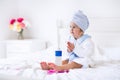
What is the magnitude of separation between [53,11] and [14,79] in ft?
8.28

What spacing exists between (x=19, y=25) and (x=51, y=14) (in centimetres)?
49

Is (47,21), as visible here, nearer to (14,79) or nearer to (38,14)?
(38,14)

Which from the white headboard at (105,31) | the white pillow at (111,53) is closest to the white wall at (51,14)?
the white headboard at (105,31)

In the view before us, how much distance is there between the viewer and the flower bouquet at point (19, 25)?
11.4 ft

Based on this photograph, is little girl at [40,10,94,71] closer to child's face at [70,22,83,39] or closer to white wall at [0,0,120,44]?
child's face at [70,22,83,39]

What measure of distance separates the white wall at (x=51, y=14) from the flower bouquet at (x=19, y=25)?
159 millimetres

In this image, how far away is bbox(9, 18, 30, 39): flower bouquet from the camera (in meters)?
3.48

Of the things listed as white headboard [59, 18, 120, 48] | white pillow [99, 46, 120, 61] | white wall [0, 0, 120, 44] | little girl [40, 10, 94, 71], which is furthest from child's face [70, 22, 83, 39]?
white wall [0, 0, 120, 44]

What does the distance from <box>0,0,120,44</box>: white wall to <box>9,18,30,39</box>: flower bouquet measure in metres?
0.16

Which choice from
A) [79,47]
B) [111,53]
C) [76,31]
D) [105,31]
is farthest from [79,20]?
[105,31]

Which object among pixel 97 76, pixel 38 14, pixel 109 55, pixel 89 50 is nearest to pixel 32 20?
pixel 38 14

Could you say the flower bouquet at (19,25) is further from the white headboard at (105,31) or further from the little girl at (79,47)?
the little girl at (79,47)

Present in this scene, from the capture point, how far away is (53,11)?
354 cm

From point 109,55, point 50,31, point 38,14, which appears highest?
point 38,14
